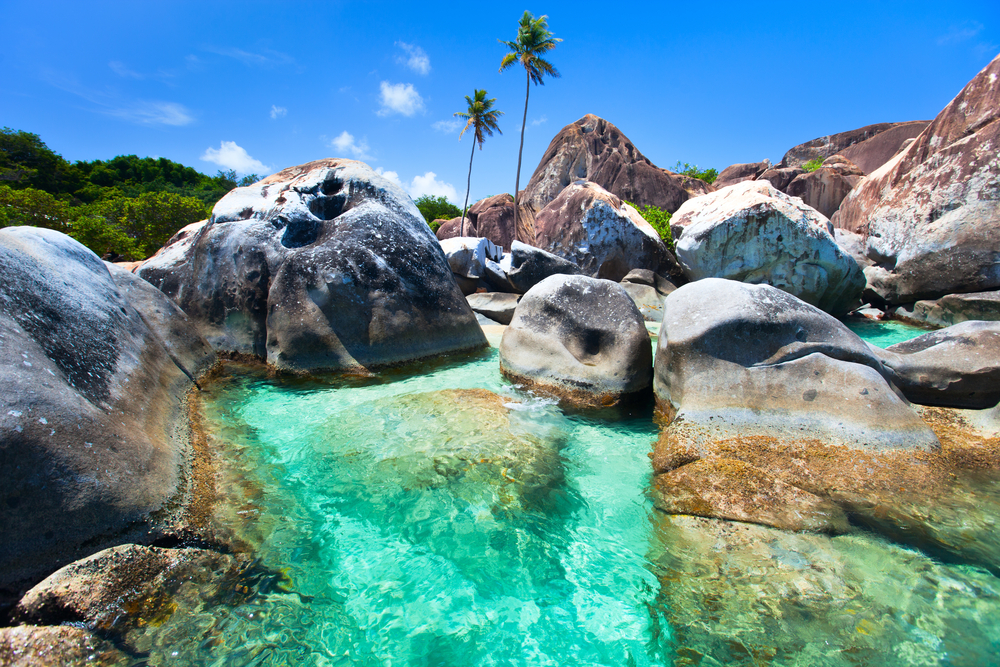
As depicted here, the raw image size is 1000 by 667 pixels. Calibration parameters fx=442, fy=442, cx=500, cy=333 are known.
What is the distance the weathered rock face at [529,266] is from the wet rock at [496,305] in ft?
1.57

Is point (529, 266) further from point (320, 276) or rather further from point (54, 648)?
point (54, 648)

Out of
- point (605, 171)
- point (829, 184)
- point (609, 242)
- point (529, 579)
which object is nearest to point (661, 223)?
point (609, 242)

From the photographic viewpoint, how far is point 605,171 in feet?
90.9

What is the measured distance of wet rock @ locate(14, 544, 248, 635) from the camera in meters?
1.85

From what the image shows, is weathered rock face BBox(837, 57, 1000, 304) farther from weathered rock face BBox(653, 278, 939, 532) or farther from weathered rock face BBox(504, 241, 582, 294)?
weathered rock face BBox(653, 278, 939, 532)

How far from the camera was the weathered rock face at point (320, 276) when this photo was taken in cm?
590

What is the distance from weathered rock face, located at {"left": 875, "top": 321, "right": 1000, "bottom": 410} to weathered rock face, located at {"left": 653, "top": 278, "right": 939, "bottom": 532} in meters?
0.39

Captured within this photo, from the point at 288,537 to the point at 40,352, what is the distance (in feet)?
5.86

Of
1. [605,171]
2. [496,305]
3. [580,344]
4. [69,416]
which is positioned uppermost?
[605,171]

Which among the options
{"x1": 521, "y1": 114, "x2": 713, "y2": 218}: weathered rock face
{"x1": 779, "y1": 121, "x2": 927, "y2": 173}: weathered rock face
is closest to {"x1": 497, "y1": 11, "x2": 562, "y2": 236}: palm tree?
{"x1": 521, "y1": 114, "x2": 713, "y2": 218}: weathered rock face

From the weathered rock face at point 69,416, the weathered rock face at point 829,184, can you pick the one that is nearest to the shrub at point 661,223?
the weathered rock face at point 829,184

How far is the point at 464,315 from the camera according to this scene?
23.2 feet

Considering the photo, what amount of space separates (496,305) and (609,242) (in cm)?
512

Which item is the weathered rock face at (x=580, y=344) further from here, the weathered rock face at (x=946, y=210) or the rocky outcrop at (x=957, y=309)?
the weathered rock face at (x=946, y=210)
